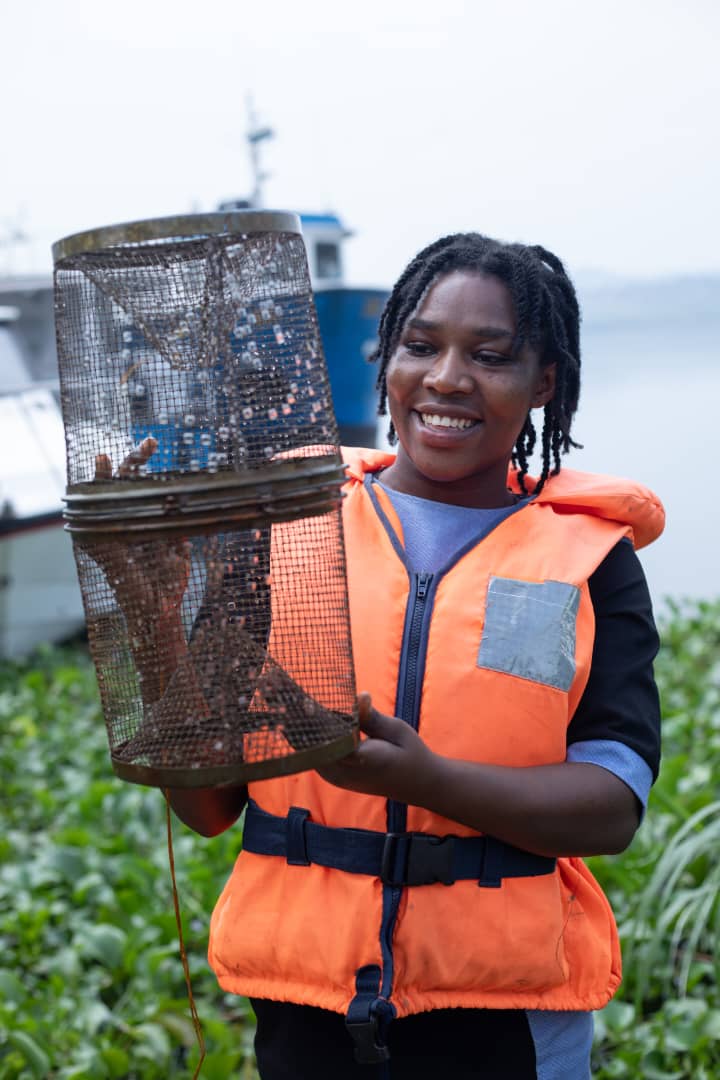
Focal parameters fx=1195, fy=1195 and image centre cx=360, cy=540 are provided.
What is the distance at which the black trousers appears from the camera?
1.80m

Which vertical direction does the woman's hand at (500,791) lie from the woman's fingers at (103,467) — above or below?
below

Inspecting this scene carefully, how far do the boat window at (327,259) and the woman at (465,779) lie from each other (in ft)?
40.1

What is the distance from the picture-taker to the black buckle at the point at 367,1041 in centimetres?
168

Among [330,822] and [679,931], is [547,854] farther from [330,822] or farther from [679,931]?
[679,931]

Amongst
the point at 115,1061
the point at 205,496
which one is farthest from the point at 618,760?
the point at 115,1061

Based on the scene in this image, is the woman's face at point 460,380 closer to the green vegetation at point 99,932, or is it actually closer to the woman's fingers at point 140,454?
the woman's fingers at point 140,454

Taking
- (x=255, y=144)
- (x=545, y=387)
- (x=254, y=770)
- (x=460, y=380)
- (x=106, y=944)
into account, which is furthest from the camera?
(x=255, y=144)

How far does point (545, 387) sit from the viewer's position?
2.09 m

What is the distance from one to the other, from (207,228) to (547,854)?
3.35ft

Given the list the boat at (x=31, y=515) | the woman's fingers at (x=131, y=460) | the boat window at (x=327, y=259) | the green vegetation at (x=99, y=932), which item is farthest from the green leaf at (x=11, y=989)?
the boat window at (x=327, y=259)

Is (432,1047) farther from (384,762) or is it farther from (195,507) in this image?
(195,507)

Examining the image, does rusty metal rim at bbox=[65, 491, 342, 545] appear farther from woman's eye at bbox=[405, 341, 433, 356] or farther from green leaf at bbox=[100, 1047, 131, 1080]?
green leaf at bbox=[100, 1047, 131, 1080]

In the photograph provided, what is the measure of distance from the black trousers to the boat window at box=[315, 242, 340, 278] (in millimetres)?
12637

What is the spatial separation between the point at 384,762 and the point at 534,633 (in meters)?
0.38
